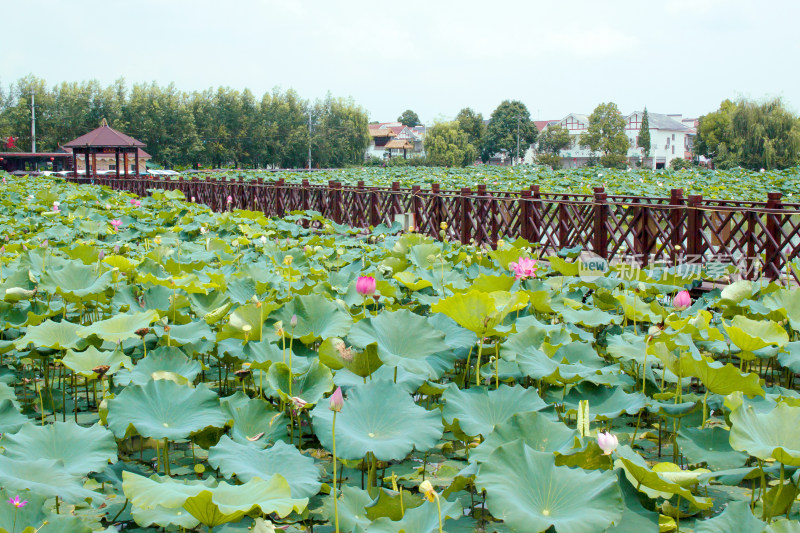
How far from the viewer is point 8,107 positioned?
1666 inches

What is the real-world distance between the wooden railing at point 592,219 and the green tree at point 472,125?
180ft

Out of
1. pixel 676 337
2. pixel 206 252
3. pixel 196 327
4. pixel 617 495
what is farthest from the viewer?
pixel 206 252

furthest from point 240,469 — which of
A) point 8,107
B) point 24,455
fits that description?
point 8,107

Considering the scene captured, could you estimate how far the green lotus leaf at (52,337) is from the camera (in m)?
2.12

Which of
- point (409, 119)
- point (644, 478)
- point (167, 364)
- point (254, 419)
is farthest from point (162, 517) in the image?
point (409, 119)

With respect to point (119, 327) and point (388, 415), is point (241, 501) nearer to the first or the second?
point (388, 415)

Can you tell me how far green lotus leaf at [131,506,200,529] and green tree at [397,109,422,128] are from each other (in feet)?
321

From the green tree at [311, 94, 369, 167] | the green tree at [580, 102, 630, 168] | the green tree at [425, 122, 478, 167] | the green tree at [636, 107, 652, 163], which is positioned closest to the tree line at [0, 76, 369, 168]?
the green tree at [311, 94, 369, 167]

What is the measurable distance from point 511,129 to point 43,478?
213 ft

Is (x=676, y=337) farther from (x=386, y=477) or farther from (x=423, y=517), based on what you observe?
(x=423, y=517)

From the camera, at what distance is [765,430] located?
1427 millimetres

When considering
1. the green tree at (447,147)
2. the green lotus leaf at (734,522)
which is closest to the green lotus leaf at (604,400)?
the green lotus leaf at (734,522)

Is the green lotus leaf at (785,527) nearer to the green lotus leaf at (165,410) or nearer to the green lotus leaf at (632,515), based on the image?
the green lotus leaf at (632,515)

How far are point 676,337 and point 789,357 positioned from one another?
38 cm
